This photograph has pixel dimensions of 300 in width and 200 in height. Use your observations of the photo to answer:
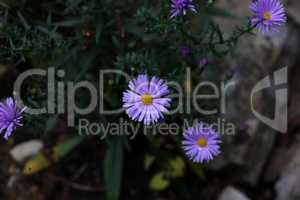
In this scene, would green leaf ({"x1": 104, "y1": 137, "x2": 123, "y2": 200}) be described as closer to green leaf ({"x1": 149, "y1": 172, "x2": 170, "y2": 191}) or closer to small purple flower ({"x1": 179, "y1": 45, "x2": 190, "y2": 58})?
green leaf ({"x1": 149, "y1": 172, "x2": 170, "y2": 191})

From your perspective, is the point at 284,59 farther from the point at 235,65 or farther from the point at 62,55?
the point at 62,55

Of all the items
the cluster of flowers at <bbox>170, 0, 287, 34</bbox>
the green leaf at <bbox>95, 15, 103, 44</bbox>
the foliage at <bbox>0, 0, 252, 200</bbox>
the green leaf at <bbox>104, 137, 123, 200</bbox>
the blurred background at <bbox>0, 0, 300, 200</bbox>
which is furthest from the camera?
the blurred background at <bbox>0, 0, 300, 200</bbox>

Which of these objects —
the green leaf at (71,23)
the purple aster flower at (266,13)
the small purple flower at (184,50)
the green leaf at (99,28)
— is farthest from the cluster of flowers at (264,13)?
the green leaf at (71,23)

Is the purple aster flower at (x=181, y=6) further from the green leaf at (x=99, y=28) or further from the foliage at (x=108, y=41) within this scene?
the green leaf at (x=99, y=28)

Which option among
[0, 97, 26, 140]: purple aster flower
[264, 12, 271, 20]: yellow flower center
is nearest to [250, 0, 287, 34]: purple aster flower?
[264, 12, 271, 20]: yellow flower center

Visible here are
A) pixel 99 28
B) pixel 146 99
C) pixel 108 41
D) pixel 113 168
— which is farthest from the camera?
pixel 113 168

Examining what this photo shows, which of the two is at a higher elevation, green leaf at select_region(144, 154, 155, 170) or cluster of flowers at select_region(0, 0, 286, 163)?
cluster of flowers at select_region(0, 0, 286, 163)

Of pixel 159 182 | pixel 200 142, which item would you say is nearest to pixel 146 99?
pixel 200 142

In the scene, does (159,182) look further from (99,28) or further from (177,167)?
(99,28)
